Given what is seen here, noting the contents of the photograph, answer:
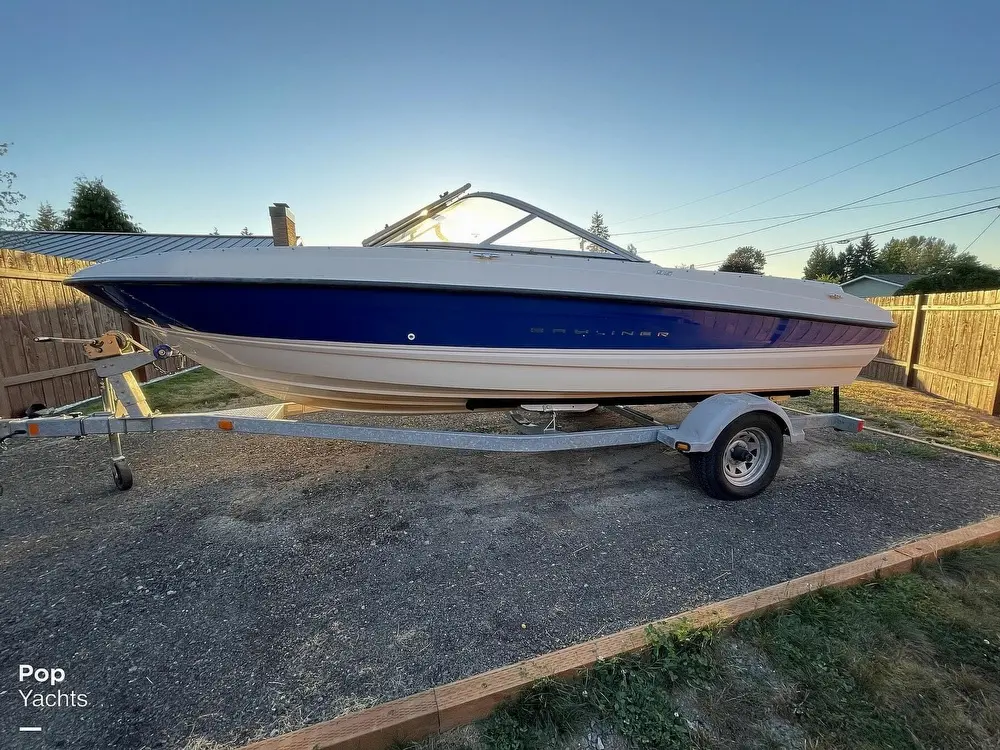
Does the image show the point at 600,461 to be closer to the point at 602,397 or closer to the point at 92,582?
the point at 602,397

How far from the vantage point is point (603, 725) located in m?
1.31

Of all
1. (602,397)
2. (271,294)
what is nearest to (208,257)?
(271,294)

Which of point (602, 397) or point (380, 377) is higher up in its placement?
point (380, 377)

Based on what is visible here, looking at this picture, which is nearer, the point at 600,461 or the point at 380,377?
the point at 380,377

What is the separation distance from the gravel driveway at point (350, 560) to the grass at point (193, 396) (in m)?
1.43

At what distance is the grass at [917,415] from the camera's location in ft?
13.6

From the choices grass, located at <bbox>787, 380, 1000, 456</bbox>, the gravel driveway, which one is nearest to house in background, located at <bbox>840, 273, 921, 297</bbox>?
grass, located at <bbox>787, 380, 1000, 456</bbox>

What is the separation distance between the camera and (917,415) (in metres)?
4.96

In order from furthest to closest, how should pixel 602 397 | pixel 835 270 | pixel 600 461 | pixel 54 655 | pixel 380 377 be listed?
1. pixel 835 270
2. pixel 600 461
3. pixel 602 397
4. pixel 380 377
5. pixel 54 655

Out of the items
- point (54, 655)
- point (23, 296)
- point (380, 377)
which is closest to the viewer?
point (54, 655)

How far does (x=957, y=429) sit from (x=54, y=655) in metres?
7.22

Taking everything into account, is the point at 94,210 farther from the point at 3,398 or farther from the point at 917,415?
the point at 917,415

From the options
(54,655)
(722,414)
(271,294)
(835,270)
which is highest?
(835,270)

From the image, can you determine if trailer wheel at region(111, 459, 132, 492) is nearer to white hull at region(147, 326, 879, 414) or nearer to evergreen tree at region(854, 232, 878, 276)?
white hull at region(147, 326, 879, 414)
